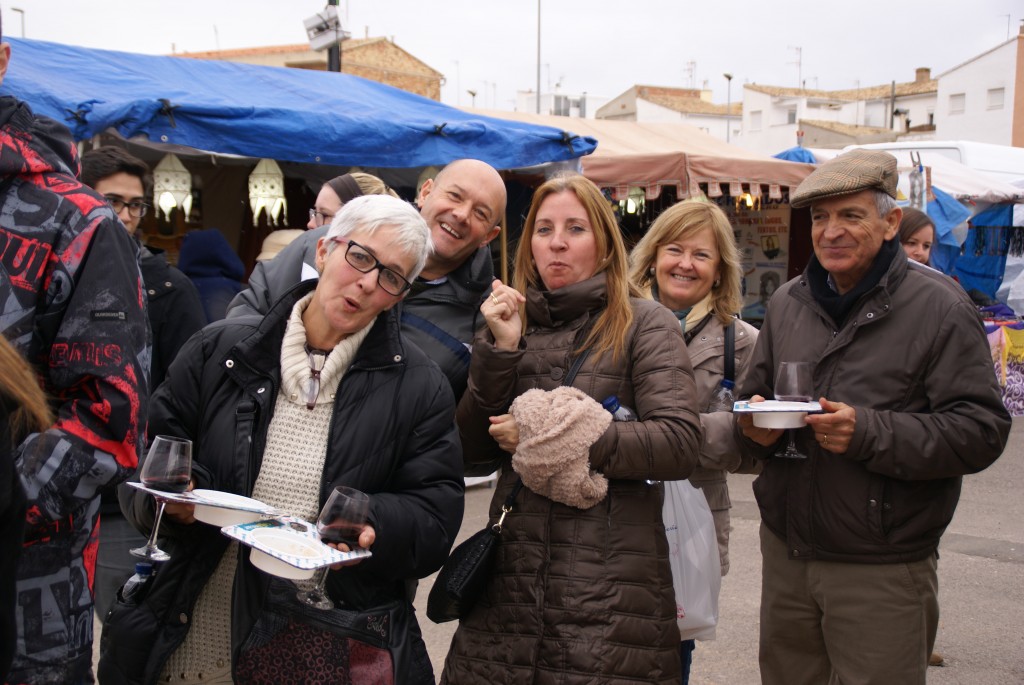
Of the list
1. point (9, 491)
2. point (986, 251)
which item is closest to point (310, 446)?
point (9, 491)

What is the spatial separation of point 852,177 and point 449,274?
1.34 m

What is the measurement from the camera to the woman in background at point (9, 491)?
1272 millimetres

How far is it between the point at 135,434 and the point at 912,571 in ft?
7.56

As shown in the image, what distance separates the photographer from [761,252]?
45.5 ft

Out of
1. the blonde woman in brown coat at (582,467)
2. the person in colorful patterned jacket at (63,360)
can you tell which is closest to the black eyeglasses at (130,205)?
the person in colorful patterned jacket at (63,360)

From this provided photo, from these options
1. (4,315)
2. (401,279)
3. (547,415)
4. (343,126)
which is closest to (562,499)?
(547,415)

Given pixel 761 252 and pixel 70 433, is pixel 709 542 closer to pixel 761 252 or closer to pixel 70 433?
pixel 70 433

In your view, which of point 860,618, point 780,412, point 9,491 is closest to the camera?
point 9,491

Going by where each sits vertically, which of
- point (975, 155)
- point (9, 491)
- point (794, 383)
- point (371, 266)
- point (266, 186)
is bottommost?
point (794, 383)

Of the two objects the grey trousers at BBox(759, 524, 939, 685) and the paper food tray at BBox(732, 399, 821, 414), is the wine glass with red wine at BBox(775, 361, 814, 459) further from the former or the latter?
the grey trousers at BBox(759, 524, 939, 685)

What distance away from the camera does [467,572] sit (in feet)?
8.47

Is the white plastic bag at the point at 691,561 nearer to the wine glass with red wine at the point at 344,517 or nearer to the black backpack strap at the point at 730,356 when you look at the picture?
the black backpack strap at the point at 730,356

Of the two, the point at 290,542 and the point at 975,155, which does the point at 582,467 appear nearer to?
the point at 290,542

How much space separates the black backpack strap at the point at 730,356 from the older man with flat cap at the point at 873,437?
18.3 inches
